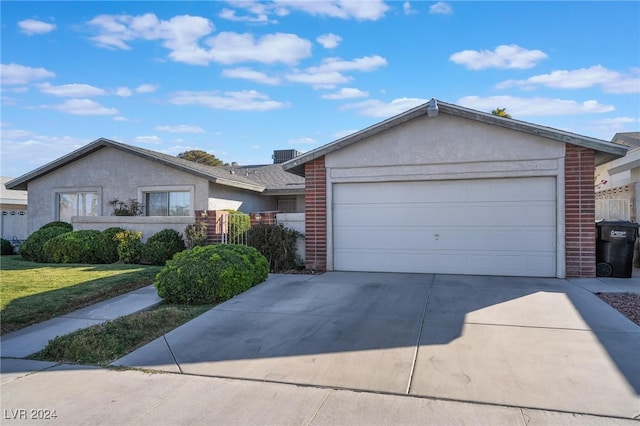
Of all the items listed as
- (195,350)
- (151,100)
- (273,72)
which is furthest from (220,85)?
(195,350)

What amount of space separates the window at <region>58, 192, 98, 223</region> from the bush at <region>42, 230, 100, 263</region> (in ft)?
14.2

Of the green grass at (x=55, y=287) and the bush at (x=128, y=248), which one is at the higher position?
the bush at (x=128, y=248)

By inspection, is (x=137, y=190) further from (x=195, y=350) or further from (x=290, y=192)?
(x=195, y=350)

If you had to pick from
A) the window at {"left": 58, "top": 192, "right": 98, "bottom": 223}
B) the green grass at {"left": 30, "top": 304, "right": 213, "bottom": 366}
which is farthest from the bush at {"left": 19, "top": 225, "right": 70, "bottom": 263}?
the green grass at {"left": 30, "top": 304, "right": 213, "bottom": 366}

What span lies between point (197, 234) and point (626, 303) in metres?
10.1

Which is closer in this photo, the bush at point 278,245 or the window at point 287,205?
the bush at point 278,245

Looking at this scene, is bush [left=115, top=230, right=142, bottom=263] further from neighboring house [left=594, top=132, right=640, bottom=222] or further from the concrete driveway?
neighboring house [left=594, top=132, right=640, bottom=222]

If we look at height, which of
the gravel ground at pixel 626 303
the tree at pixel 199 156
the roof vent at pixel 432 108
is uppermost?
the tree at pixel 199 156

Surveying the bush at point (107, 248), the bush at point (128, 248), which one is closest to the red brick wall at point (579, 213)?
the bush at point (128, 248)

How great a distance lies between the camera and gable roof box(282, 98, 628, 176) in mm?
8852

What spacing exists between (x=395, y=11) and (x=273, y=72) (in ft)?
17.7

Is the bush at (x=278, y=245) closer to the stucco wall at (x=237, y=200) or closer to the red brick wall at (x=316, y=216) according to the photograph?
the red brick wall at (x=316, y=216)

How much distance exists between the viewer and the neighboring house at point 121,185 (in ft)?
53.5

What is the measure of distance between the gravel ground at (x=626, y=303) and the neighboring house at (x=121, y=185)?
12.7 metres
